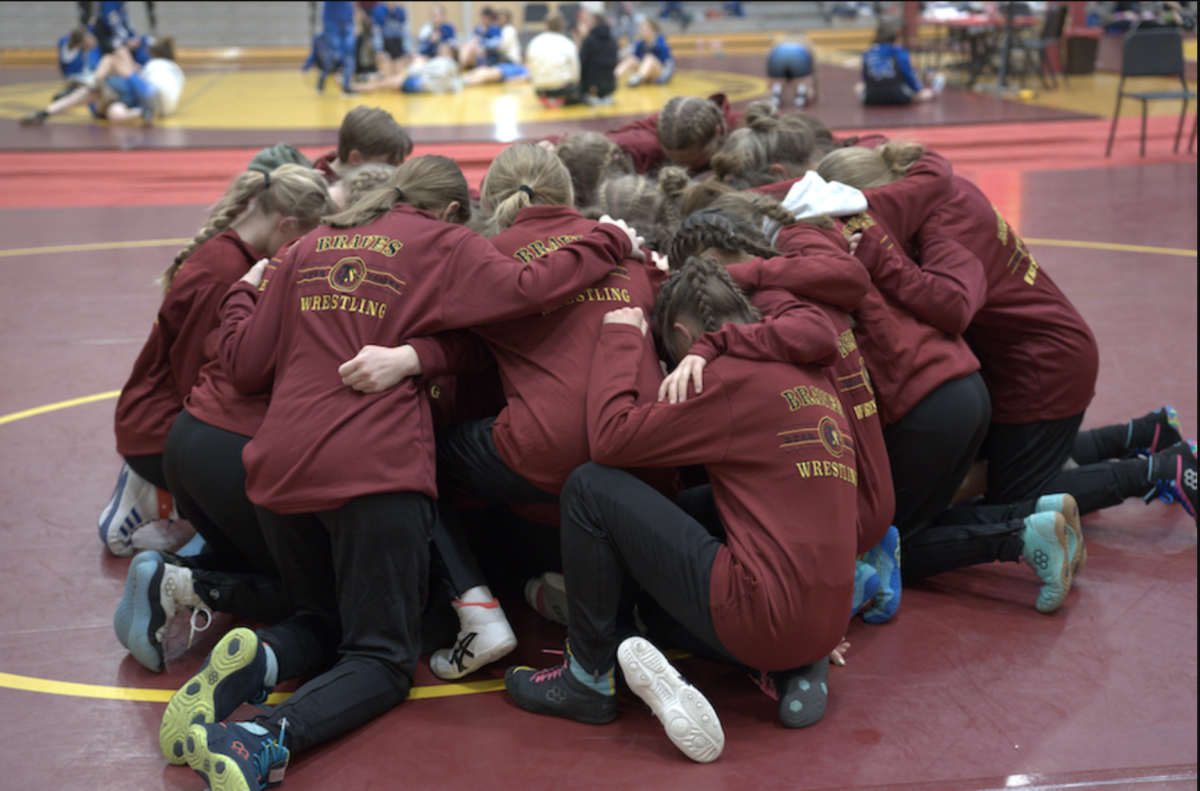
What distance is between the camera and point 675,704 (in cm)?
228

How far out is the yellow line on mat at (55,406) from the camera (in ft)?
14.4

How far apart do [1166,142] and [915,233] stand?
363 inches

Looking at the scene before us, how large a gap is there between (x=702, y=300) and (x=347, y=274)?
900mm

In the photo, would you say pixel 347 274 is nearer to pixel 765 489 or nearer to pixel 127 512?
pixel 765 489

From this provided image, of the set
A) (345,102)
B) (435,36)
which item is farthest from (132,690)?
(435,36)

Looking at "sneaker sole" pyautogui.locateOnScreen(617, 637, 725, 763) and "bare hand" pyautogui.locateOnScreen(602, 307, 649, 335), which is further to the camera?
"bare hand" pyautogui.locateOnScreen(602, 307, 649, 335)

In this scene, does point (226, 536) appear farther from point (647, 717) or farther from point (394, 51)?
point (394, 51)

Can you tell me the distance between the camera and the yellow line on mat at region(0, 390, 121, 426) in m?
4.38

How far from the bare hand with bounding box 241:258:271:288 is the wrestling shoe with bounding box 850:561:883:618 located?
1890mm

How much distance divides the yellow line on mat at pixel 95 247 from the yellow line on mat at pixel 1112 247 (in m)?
6.03

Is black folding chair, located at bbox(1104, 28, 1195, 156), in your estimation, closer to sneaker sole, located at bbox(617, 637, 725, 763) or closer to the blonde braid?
the blonde braid

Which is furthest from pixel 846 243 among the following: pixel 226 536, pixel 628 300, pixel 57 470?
pixel 57 470

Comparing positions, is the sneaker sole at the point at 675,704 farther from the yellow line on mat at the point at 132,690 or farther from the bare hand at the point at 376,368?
the bare hand at the point at 376,368

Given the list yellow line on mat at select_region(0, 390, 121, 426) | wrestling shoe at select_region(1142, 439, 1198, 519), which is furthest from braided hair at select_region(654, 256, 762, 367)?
yellow line on mat at select_region(0, 390, 121, 426)
